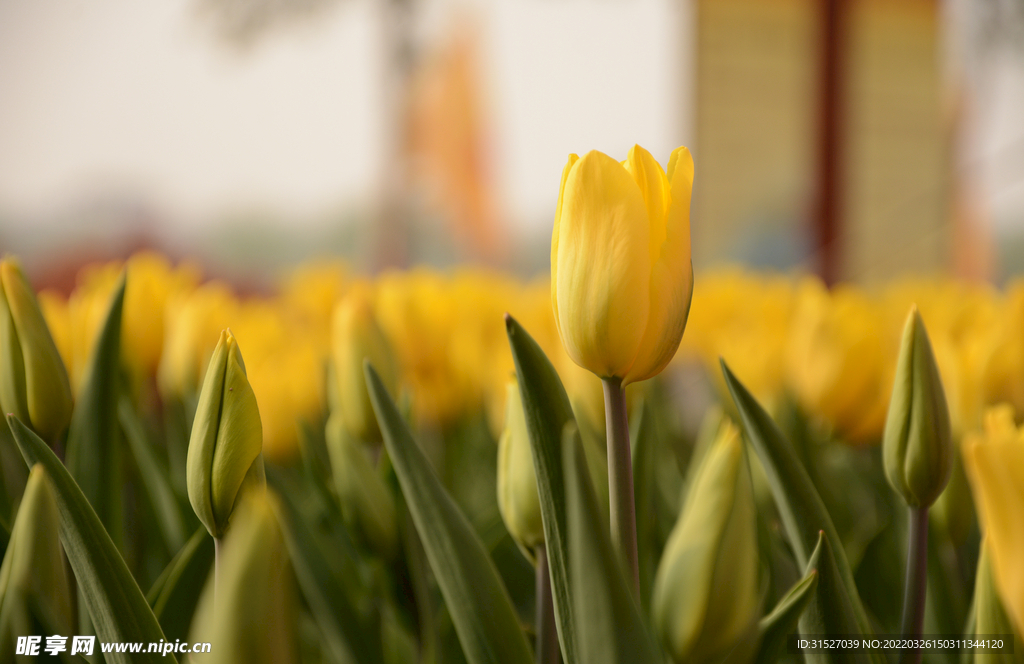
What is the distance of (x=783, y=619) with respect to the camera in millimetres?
163

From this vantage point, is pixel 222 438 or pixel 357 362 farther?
pixel 357 362

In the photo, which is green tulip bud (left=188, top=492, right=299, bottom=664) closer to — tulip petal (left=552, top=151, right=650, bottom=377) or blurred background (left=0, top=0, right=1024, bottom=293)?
tulip petal (left=552, top=151, right=650, bottom=377)

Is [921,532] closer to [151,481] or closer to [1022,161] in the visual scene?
[151,481]

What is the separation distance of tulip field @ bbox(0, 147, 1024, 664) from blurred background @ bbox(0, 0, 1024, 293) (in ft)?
5.28

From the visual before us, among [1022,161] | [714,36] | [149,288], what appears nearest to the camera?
[149,288]

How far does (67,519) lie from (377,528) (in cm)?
12

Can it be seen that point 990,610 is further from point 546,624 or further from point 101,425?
point 101,425

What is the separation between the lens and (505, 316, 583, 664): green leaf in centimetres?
16

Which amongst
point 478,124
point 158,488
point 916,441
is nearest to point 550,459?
point 916,441

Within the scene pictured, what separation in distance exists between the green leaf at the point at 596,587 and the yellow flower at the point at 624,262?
31mm

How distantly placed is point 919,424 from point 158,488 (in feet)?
0.97

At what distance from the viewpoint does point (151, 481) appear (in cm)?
32

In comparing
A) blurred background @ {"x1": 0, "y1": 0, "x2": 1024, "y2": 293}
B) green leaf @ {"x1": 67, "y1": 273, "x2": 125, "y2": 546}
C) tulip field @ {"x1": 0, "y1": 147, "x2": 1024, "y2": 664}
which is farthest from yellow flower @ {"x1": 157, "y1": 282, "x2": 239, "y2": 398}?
blurred background @ {"x1": 0, "y1": 0, "x2": 1024, "y2": 293}

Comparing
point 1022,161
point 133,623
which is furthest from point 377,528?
point 1022,161
